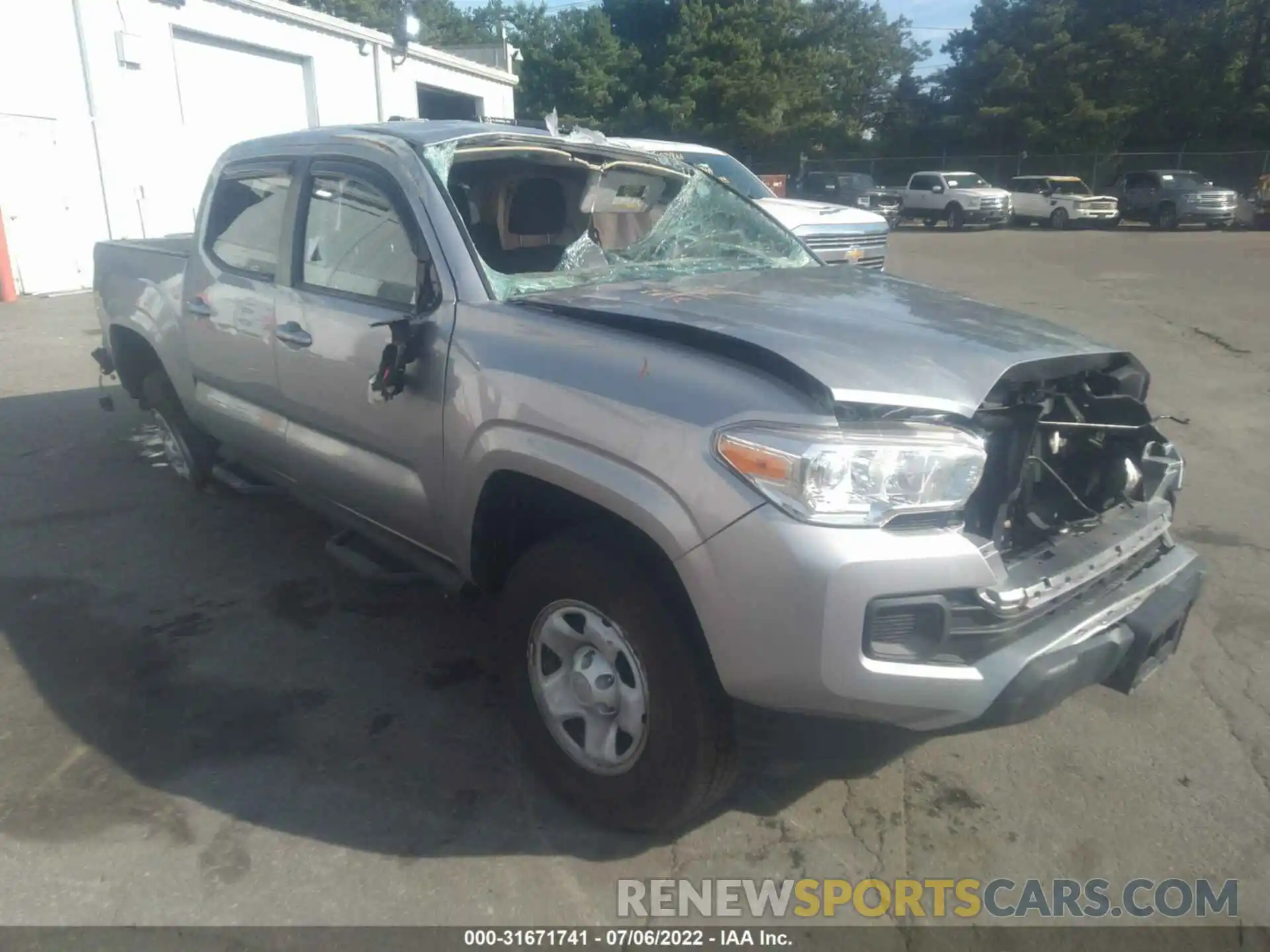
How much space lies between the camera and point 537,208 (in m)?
3.93

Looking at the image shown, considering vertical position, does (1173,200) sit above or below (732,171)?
below

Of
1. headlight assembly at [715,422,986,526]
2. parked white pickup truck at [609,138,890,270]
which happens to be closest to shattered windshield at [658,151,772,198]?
parked white pickup truck at [609,138,890,270]

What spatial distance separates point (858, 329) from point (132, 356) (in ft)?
14.6

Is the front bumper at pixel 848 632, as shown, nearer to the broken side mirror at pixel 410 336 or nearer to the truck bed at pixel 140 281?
the broken side mirror at pixel 410 336

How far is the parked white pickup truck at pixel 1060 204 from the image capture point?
30328 mm

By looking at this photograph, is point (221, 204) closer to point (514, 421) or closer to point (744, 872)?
point (514, 421)

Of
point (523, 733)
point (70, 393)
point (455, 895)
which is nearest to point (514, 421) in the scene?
point (523, 733)

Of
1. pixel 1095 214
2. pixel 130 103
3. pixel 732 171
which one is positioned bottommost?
pixel 1095 214

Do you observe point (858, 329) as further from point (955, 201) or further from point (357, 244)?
point (955, 201)

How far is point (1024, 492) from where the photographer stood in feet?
8.70

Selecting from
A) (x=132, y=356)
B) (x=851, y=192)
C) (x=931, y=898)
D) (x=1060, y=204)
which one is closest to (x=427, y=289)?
(x=931, y=898)

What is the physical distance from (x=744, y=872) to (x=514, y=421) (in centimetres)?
140

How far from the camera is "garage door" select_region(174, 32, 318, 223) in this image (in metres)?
17.2

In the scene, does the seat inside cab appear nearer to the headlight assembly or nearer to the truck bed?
the headlight assembly
